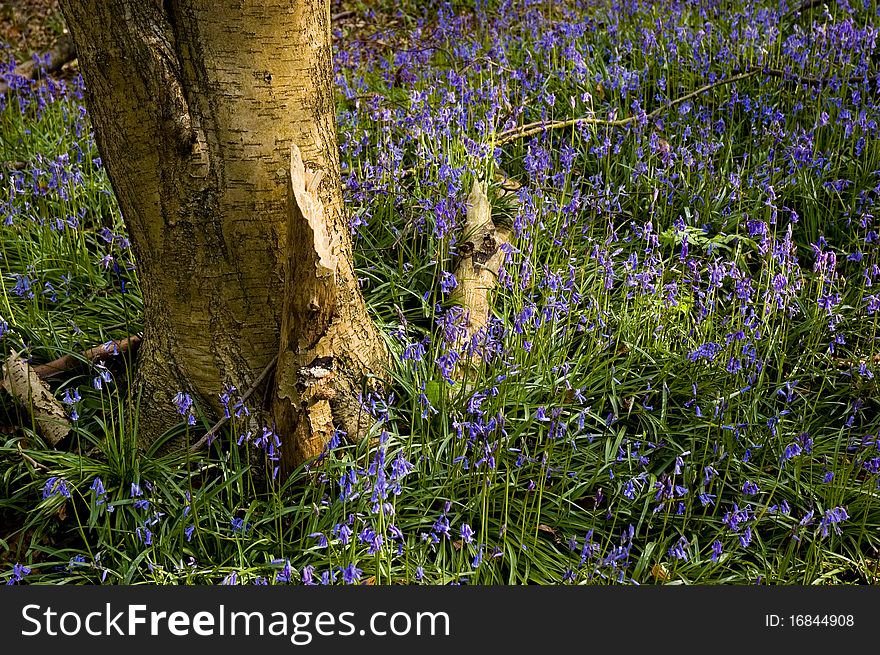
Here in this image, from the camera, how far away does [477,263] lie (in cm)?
354

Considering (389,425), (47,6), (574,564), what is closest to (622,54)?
(389,425)

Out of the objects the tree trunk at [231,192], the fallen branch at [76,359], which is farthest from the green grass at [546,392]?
the tree trunk at [231,192]

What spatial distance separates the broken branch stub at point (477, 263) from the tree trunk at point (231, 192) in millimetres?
641

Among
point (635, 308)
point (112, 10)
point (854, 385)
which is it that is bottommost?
point (854, 385)

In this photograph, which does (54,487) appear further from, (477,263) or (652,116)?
(652,116)

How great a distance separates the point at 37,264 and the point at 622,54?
3.72 meters

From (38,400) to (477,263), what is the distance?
1822 millimetres

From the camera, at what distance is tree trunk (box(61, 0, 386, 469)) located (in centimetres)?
235

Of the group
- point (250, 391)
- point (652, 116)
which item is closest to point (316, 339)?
point (250, 391)

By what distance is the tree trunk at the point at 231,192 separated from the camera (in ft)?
7.72

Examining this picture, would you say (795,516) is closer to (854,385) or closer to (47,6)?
(854,385)

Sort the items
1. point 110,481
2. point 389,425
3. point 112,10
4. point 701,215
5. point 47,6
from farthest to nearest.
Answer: point 47,6 → point 701,215 → point 389,425 → point 110,481 → point 112,10

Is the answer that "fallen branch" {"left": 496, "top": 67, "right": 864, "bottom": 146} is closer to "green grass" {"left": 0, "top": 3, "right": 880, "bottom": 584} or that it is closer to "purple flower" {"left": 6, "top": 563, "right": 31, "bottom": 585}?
"green grass" {"left": 0, "top": 3, "right": 880, "bottom": 584}

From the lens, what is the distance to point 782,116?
14.4 ft
